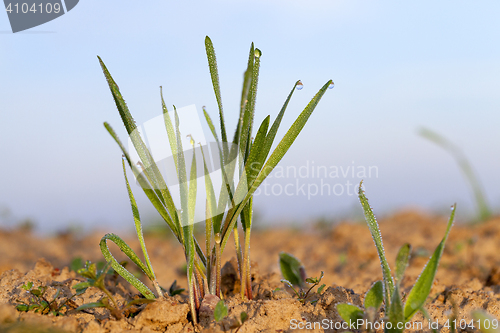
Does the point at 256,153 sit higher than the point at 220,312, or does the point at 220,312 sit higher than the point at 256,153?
the point at 256,153

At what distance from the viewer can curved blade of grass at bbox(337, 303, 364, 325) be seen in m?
1.20

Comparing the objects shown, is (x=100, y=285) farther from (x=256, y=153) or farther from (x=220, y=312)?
(x=256, y=153)

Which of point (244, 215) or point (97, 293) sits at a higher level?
point (244, 215)

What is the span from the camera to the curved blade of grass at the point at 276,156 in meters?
1.35

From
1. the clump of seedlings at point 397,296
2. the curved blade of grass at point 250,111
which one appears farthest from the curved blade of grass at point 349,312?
the curved blade of grass at point 250,111

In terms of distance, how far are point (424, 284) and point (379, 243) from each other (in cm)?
17

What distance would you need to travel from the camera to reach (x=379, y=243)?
1228mm

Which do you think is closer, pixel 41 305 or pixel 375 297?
pixel 375 297

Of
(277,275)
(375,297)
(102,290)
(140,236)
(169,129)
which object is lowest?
(277,275)

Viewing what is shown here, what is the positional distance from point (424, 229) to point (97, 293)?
398 cm

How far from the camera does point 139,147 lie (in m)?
1.34

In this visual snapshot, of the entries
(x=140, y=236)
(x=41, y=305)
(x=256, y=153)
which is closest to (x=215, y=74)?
(x=256, y=153)

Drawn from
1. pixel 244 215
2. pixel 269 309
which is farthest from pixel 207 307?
pixel 244 215

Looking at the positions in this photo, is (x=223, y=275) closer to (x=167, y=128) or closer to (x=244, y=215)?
(x=244, y=215)
